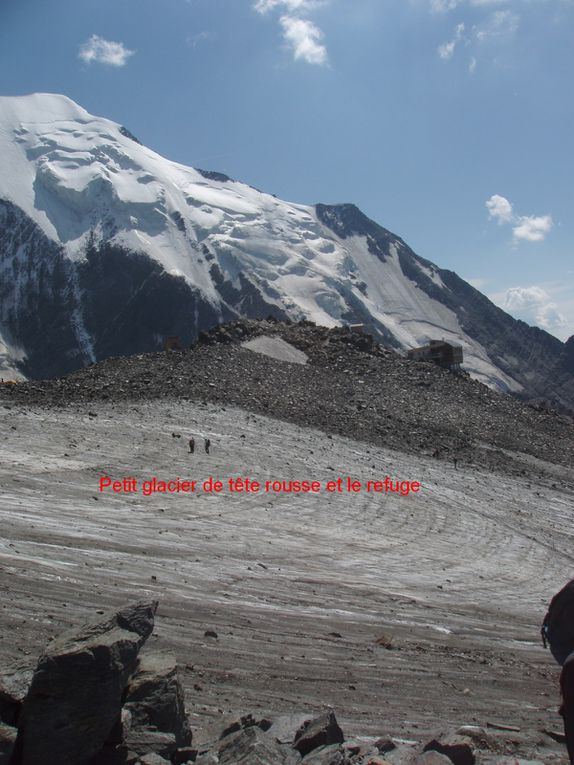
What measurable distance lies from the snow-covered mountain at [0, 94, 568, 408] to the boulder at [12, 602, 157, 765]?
112031mm

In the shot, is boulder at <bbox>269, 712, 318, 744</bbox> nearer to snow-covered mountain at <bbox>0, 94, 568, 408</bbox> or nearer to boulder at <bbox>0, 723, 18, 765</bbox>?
boulder at <bbox>0, 723, 18, 765</bbox>

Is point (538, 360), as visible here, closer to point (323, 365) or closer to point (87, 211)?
point (87, 211)

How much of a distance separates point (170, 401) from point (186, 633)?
17067mm

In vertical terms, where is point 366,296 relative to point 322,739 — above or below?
above

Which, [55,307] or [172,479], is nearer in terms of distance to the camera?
[172,479]

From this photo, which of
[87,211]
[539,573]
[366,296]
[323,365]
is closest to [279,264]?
[366,296]

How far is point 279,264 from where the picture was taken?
13762 centimetres

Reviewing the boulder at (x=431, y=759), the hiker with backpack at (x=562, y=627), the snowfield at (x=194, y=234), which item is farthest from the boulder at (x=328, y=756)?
the snowfield at (x=194, y=234)

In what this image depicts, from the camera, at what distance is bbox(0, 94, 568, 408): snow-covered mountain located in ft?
400

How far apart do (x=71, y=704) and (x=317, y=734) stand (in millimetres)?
2254

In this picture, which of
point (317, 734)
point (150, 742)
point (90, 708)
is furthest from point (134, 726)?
point (317, 734)

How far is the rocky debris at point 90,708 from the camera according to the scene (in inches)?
235

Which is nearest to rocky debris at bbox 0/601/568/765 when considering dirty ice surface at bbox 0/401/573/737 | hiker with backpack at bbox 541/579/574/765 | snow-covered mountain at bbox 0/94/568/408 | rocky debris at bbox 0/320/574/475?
dirty ice surface at bbox 0/401/573/737

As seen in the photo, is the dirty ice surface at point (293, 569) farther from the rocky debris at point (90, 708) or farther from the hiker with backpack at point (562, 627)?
the hiker with backpack at point (562, 627)
